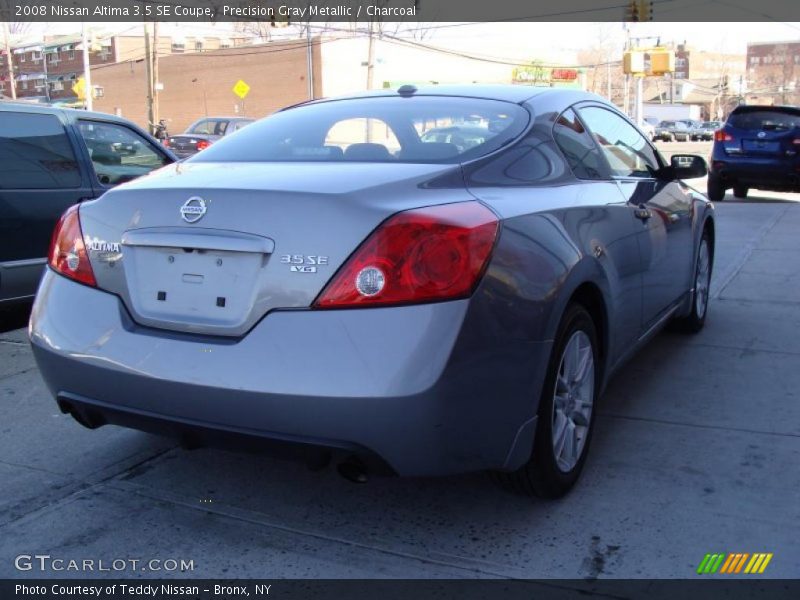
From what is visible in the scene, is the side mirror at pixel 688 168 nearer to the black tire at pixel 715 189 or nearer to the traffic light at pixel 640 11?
the black tire at pixel 715 189

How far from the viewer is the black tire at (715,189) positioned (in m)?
14.5

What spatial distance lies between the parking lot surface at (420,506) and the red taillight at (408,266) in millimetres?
947

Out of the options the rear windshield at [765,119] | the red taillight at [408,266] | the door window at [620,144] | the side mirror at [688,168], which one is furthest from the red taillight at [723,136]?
the red taillight at [408,266]

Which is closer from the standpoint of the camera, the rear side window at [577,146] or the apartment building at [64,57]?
the rear side window at [577,146]

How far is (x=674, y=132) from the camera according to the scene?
6775 centimetres

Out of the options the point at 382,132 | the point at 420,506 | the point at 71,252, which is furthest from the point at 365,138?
the point at 420,506

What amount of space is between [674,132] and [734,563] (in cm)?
6972

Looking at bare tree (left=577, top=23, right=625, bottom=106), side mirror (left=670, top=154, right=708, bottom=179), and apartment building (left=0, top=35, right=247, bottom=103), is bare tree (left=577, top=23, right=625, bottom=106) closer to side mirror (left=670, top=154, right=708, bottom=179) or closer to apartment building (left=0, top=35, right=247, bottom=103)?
apartment building (left=0, top=35, right=247, bottom=103)

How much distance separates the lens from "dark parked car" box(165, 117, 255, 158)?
2038 cm

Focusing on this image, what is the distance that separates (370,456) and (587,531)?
0.96 m

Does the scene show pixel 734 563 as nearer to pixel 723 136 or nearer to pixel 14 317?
pixel 14 317

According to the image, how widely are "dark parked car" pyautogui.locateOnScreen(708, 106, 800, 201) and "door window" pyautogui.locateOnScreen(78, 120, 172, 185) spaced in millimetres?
10212

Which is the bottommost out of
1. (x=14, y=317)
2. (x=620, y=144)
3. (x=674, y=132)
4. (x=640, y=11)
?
(x=674, y=132)
